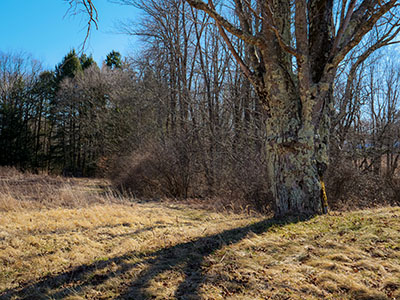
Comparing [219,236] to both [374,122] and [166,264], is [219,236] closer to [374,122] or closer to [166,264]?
[166,264]

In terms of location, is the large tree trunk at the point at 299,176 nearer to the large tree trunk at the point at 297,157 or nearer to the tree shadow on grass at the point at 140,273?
the large tree trunk at the point at 297,157

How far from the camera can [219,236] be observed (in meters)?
4.32

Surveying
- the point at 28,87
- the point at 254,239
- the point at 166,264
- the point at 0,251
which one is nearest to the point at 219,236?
the point at 254,239

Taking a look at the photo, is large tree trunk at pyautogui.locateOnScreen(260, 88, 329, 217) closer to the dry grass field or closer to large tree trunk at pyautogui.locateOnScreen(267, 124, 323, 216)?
large tree trunk at pyautogui.locateOnScreen(267, 124, 323, 216)

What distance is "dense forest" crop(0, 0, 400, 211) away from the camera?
29.5ft

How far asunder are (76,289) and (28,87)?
1145 inches

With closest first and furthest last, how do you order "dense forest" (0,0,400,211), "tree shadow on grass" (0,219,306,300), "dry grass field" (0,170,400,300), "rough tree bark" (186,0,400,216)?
"dry grass field" (0,170,400,300)
"tree shadow on grass" (0,219,306,300)
"rough tree bark" (186,0,400,216)
"dense forest" (0,0,400,211)

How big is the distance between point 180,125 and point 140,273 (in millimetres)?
10648

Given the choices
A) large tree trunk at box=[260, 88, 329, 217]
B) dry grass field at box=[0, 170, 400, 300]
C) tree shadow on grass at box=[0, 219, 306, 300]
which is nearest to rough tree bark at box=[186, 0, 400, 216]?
large tree trunk at box=[260, 88, 329, 217]

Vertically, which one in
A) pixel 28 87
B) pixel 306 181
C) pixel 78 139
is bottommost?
pixel 306 181

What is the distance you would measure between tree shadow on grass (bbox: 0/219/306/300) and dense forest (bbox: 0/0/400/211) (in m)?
2.91

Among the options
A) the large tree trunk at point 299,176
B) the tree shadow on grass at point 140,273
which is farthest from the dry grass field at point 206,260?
the large tree trunk at point 299,176

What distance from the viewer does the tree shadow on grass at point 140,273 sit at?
2922 mm

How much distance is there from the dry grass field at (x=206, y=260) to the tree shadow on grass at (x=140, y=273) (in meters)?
0.01
